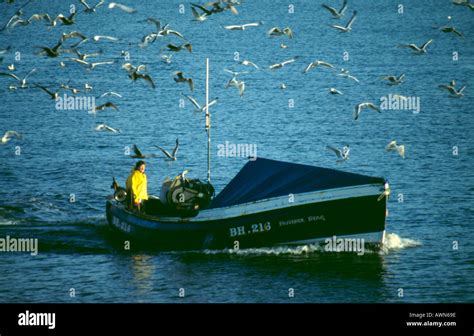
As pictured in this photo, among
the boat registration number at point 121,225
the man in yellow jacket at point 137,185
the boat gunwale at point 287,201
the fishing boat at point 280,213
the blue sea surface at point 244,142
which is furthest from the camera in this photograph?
the boat registration number at point 121,225

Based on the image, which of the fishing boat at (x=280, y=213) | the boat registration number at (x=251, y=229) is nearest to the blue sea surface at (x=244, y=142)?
the fishing boat at (x=280, y=213)

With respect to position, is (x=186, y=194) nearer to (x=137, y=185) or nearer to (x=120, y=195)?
(x=137, y=185)

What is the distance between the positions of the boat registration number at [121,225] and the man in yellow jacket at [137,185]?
3.56 ft

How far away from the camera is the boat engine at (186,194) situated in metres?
43.5

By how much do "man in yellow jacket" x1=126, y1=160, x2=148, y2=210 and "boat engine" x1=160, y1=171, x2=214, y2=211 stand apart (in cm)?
79

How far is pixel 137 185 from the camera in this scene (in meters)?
43.0

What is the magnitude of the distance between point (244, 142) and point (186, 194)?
116 ft

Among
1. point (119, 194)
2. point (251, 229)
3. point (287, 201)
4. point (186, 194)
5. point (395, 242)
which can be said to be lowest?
point (395, 242)

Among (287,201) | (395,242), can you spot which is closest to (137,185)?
(287,201)

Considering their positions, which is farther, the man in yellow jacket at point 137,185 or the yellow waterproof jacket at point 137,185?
the yellow waterproof jacket at point 137,185

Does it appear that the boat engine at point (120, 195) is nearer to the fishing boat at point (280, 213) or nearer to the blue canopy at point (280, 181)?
the fishing boat at point (280, 213)

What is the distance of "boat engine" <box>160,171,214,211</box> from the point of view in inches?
1714
